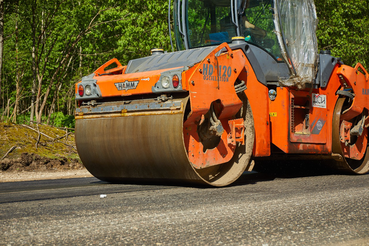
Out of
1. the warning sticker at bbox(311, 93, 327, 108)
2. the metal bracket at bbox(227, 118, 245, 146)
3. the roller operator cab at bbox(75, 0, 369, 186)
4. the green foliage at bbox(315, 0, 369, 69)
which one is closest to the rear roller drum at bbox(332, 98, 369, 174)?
the roller operator cab at bbox(75, 0, 369, 186)

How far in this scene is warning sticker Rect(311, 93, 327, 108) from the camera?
776 centimetres

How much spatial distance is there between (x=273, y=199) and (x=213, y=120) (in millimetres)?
1570

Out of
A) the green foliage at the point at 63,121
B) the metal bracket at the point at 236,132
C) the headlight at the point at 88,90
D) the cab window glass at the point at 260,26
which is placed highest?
the cab window glass at the point at 260,26

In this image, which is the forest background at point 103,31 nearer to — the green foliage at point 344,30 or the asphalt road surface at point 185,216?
the green foliage at point 344,30

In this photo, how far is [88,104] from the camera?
6301 mm

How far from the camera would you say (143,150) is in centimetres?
570

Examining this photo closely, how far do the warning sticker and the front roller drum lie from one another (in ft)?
5.78

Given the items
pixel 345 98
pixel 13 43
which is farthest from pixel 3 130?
pixel 13 43

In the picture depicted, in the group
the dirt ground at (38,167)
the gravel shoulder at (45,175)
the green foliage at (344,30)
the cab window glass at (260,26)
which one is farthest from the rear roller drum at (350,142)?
the green foliage at (344,30)

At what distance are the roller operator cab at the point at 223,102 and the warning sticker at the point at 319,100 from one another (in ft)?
0.05

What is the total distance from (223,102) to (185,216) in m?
2.41

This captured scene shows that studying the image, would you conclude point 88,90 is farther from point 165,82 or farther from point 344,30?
point 344,30

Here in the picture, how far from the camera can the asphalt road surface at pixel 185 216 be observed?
3.17m

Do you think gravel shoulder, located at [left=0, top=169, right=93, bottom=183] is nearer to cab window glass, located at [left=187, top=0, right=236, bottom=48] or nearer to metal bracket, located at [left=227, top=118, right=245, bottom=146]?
cab window glass, located at [left=187, top=0, right=236, bottom=48]
